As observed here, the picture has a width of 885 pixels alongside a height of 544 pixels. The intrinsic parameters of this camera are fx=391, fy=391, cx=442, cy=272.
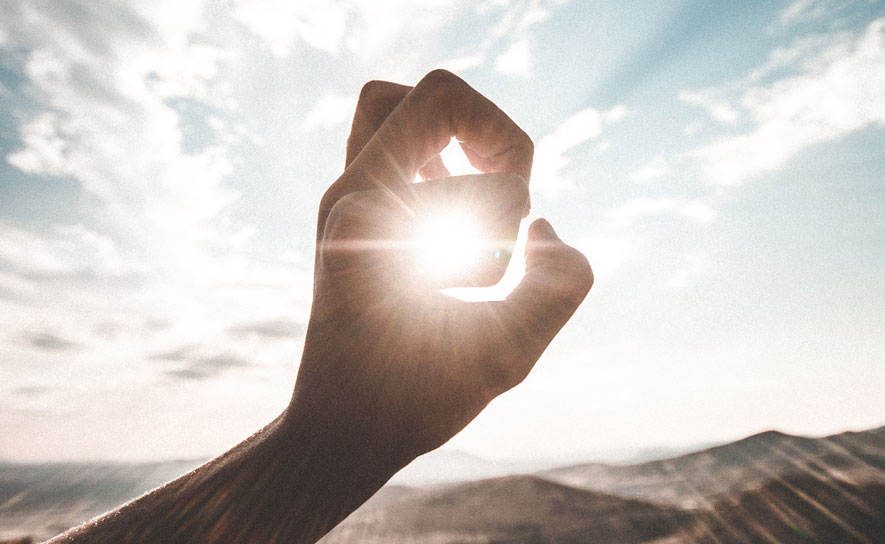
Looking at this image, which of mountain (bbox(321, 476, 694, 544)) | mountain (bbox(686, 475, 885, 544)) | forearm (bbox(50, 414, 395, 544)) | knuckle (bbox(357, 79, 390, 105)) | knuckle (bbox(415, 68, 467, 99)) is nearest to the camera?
forearm (bbox(50, 414, 395, 544))

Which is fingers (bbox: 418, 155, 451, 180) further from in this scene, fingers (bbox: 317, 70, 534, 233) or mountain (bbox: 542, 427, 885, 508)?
mountain (bbox: 542, 427, 885, 508)

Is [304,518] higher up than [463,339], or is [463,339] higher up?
[463,339]

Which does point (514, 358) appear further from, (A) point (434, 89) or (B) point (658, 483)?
(B) point (658, 483)

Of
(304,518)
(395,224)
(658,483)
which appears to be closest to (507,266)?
(395,224)

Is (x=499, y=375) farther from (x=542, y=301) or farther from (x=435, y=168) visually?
(x=435, y=168)

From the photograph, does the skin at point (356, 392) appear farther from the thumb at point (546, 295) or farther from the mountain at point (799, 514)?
the mountain at point (799, 514)

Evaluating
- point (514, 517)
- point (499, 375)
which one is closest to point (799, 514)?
point (514, 517)

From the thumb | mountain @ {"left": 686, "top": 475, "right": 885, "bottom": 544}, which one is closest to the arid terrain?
mountain @ {"left": 686, "top": 475, "right": 885, "bottom": 544}
